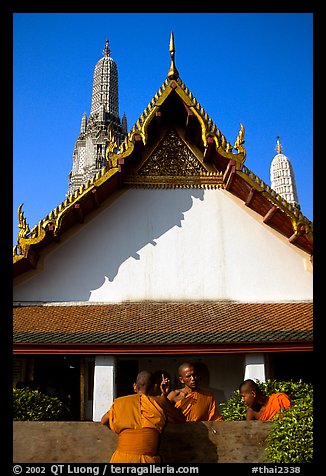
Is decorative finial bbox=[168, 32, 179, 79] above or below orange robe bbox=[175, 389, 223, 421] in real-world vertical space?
above

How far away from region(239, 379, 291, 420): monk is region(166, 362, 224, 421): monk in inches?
15.0

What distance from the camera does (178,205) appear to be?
10078mm

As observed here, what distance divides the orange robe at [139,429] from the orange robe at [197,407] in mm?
1343

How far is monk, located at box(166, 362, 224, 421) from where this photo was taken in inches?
235

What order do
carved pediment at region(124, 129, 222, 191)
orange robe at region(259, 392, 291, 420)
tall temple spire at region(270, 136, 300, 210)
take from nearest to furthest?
orange robe at region(259, 392, 291, 420) < carved pediment at region(124, 129, 222, 191) < tall temple spire at region(270, 136, 300, 210)

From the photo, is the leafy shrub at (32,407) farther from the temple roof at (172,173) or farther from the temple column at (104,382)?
the temple roof at (172,173)

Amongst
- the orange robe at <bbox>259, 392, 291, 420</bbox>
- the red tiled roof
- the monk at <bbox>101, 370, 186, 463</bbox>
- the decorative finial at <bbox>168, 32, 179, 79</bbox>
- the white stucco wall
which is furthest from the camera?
the decorative finial at <bbox>168, 32, 179, 79</bbox>

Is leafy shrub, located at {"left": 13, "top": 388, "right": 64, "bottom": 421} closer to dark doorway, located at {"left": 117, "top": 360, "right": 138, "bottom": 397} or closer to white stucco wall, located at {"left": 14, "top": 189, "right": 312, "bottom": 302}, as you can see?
white stucco wall, located at {"left": 14, "top": 189, "right": 312, "bottom": 302}

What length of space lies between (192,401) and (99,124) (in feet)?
130

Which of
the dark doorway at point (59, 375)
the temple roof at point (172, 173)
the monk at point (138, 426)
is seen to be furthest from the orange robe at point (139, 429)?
the dark doorway at point (59, 375)

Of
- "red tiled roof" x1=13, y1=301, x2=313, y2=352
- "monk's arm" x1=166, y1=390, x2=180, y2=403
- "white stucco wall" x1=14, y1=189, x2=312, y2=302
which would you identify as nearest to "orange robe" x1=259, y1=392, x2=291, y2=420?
"monk's arm" x1=166, y1=390, x2=180, y2=403

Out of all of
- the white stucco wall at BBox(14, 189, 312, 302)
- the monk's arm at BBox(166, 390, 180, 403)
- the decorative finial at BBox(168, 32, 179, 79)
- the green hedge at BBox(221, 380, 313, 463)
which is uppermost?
the decorative finial at BBox(168, 32, 179, 79)

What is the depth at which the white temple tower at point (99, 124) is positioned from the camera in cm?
4294

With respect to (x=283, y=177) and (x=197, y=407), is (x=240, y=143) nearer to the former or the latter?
(x=197, y=407)
